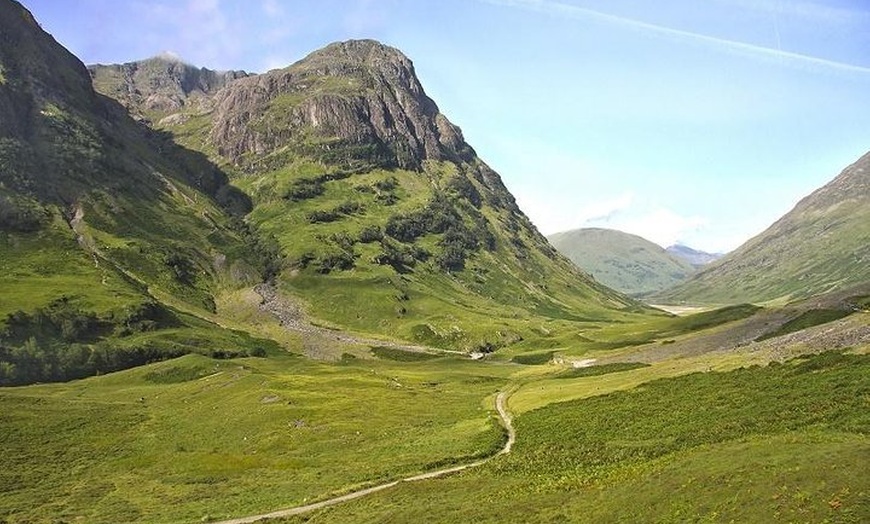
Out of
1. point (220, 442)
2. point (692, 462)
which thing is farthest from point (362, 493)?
point (220, 442)

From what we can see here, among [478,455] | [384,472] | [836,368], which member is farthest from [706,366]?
Result: [384,472]

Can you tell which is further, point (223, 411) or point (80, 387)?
point (80, 387)

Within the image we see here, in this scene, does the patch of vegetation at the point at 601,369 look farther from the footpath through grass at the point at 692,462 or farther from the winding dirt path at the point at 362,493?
the winding dirt path at the point at 362,493

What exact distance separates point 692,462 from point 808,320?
97.4 m

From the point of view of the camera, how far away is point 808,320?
402 ft

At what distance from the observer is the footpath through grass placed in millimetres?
33656

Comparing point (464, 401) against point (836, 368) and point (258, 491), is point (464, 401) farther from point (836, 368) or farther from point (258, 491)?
point (836, 368)

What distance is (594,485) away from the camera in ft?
149

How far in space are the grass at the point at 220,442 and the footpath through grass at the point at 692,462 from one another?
12337mm

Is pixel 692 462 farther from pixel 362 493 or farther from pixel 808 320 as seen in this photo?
pixel 808 320

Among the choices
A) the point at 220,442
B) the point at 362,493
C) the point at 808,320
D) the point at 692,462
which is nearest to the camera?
the point at 692,462

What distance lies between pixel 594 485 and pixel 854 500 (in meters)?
18.4

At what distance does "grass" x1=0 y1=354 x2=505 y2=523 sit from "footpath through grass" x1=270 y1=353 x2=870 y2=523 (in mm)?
12337

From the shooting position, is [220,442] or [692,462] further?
[220,442]
